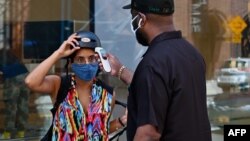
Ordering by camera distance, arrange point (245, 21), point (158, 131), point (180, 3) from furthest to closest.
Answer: point (245, 21)
point (180, 3)
point (158, 131)

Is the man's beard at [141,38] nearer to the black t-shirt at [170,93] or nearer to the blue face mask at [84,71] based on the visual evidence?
the black t-shirt at [170,93]

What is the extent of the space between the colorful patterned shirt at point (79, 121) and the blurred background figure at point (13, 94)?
372cm

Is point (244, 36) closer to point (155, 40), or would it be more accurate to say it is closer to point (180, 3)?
point (180, 3)

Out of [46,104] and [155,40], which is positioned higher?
[155,40]

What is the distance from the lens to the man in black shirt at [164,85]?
260 centimetres

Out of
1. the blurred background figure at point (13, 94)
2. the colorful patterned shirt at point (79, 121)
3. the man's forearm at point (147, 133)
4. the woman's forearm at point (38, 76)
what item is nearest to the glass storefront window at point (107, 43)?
the blurred background figure at point (13, 94)

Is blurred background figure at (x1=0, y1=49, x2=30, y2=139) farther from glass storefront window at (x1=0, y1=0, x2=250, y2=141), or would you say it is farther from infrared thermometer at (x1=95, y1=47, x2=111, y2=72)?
infrared thermometer at (x1=95, y1=47, x2=111, y2=72)

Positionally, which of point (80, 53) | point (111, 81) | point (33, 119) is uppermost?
point (80, 53)

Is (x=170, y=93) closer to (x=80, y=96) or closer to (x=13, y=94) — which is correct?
(x=80, y=96)

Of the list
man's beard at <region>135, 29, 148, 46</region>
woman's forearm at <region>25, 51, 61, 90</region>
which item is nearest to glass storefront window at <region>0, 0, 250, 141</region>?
woman's forearm at <region>25, 51, 61, 90</region>

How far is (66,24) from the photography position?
750 centimetres

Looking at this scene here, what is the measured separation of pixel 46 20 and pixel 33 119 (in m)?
1.25

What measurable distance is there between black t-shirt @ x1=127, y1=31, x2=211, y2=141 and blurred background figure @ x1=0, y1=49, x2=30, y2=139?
4589 mm

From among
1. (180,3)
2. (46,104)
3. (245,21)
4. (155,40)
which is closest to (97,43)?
(155,40)
